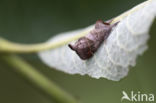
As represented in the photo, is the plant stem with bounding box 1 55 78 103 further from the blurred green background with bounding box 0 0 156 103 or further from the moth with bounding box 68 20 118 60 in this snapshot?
the moth with bounding box 68 20 118 60

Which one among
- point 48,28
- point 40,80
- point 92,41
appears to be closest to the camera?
point 92,41

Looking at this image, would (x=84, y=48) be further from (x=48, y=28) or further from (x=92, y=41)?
(x=48, y=28)

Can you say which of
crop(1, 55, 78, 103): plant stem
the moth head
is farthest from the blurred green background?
the moth head

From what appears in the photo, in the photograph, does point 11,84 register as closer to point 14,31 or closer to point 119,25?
point 14,31

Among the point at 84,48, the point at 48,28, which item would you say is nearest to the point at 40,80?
the point at 84,48

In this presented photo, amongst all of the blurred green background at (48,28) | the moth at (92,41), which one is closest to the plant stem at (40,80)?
the blurred green background at (48,28)

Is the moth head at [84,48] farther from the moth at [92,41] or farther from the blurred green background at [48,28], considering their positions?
the blurred green background at [48,28]
